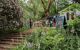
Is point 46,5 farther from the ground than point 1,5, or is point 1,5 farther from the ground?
point 1,5

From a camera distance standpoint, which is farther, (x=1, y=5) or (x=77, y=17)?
(x=1, y=5)

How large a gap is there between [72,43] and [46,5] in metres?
14.2

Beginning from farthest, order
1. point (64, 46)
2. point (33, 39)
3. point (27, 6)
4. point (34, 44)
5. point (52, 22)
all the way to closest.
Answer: point (27, 6) < point (52, 22) < point (33, 39) < point (34, 44) < point (64, 46)

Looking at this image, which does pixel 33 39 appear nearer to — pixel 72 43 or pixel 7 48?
pixel 72 43

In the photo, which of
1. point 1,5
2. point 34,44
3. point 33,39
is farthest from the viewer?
point 1,5

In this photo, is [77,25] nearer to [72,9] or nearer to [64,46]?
[72,9]

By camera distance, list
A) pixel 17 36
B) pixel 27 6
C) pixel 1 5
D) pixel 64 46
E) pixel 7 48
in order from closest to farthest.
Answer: pixel 64 46
pixel 7 48
pixel 1 5
pixel 17 36
pixel 27 6

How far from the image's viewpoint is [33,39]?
7.62m

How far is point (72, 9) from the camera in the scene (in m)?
7.16

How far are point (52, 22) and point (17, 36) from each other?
6366 mm

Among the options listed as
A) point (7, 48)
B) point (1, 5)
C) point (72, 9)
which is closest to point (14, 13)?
point (1, 5)

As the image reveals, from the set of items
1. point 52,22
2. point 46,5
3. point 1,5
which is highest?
point 1,5

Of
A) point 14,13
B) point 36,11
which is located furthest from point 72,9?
point 36,11

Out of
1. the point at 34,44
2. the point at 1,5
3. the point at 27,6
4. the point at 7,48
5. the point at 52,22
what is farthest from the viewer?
the point at 27,6
